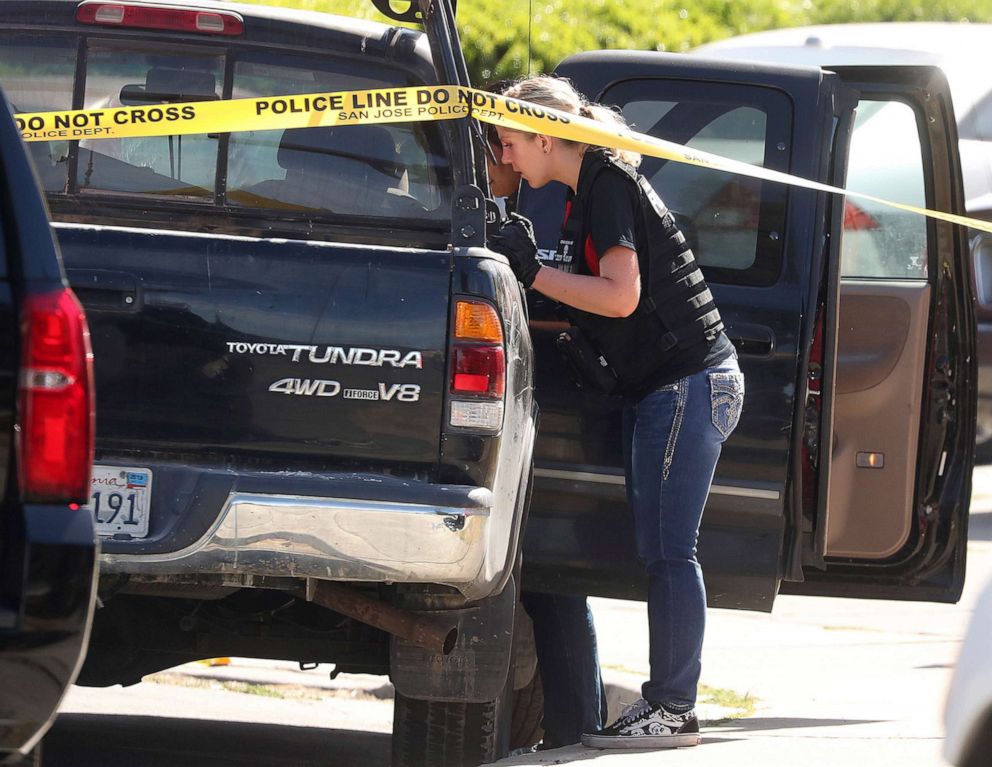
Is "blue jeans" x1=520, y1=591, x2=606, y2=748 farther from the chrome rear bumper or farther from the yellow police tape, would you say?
the yellow police tape

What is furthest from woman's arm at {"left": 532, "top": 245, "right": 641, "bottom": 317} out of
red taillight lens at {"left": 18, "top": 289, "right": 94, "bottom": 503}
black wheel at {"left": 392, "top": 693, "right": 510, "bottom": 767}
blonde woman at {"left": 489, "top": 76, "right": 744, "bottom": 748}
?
red taillight lens at {"left": 18, "top": 289, "right": 94, "bottom": 503}

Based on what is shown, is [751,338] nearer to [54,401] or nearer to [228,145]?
[228,145]

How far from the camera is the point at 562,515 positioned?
17.2 feet

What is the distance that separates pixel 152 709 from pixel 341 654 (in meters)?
1.82

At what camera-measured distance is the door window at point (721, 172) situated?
5.30 metres

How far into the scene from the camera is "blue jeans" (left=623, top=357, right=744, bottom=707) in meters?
4.80

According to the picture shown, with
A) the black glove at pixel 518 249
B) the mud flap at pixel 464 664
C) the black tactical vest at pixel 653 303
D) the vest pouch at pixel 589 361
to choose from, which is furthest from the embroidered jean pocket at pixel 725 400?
the mud flap at pixel 464 664

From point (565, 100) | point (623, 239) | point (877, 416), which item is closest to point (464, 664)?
point (623, 239)

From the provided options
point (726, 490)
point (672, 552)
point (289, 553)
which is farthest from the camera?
point (726, 490)

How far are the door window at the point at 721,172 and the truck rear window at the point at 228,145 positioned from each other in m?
1.07

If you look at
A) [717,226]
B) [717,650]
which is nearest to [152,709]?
[717,650]

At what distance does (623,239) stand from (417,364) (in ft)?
3.05

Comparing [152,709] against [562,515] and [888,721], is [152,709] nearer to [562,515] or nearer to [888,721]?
[562,515]

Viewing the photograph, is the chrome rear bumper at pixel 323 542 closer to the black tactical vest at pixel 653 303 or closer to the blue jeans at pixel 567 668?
the black tactical vest at pixel 653 303
